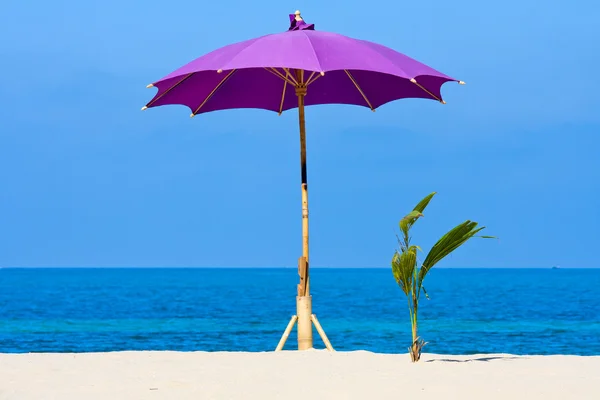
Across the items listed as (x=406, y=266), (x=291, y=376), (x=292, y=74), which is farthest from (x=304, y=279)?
(x=292, y=74)

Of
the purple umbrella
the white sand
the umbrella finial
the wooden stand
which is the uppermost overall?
the umbrella finial

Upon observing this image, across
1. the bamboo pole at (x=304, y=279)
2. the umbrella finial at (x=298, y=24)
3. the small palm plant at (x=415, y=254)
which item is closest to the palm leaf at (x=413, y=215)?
the small palm plant at (x=415, y=254)

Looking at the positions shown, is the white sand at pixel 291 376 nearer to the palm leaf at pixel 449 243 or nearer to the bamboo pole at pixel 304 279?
the bamboo pole at pixel 304 279

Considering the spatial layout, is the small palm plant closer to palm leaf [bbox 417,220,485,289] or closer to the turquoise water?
palm leaf [bbox 417,220,485,289]

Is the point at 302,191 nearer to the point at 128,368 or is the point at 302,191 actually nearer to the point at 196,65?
the point at 196,65

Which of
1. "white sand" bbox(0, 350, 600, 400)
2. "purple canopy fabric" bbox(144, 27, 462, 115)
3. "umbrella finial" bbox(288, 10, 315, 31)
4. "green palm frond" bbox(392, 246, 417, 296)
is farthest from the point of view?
"umbrella finial" bbox(288, 10, 315, 31)

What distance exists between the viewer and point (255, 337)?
26109 mm

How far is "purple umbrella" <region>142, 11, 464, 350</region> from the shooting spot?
7.57 metres

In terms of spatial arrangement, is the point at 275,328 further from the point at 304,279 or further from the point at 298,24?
the point at 298,24

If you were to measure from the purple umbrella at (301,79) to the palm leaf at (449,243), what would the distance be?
1.32m

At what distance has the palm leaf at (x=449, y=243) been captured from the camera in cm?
761

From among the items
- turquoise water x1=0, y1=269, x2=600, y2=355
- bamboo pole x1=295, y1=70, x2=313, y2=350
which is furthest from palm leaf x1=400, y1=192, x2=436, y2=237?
turquoise water x1=0, y1=269, x2=600, y2=355

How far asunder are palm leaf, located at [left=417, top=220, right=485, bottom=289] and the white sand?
87 centimetres

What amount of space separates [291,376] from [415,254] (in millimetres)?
1636
